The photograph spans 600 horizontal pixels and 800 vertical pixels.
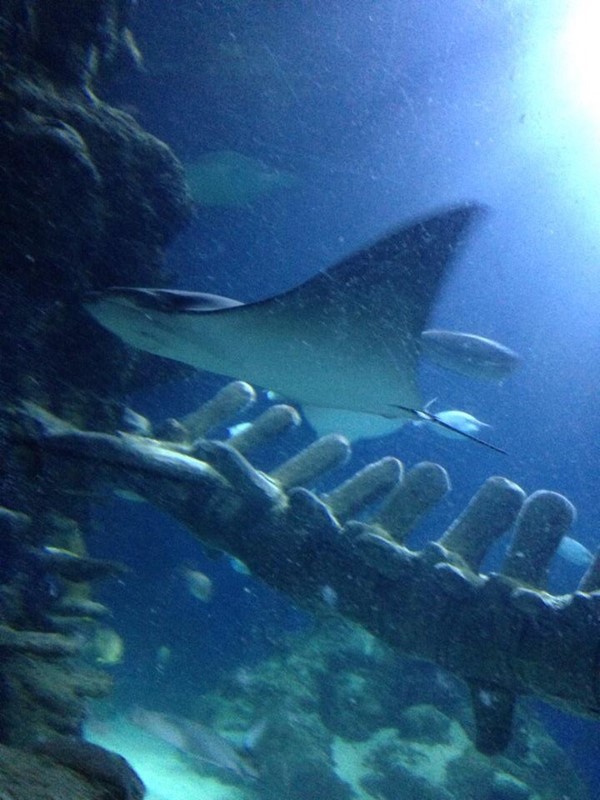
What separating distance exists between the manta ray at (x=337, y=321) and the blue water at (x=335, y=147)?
4.02m

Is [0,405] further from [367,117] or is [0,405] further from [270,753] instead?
[367,117]

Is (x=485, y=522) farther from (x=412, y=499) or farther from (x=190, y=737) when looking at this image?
(x=190, y=737)

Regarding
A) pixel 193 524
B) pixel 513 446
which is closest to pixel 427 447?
pixel 513 446

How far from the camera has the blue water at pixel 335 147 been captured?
30.2 ft

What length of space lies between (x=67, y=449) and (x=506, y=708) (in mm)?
3190

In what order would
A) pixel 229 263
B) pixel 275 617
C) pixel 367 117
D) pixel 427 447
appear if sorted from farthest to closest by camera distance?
pixel 427 447, pixel 229 263, pixel 275 617, pixel 367 117

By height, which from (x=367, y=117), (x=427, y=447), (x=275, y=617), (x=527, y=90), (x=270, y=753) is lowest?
(x=275, y=617)

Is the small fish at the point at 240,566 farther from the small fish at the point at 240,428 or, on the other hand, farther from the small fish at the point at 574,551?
the small fish at the point at 574,551

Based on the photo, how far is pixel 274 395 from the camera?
8.37m

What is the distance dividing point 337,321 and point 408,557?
5.11 feet

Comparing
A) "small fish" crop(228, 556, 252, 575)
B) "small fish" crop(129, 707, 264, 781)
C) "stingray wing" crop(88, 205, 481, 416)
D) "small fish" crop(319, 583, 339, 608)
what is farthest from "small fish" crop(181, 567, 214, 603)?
"stingray wing" crop(88, 205, 481, 416)

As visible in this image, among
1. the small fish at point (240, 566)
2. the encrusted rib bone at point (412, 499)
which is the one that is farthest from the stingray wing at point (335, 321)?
the small fish at point (240, 566)

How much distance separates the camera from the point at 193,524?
4324 mm

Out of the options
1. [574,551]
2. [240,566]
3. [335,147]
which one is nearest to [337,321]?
[240,566]
